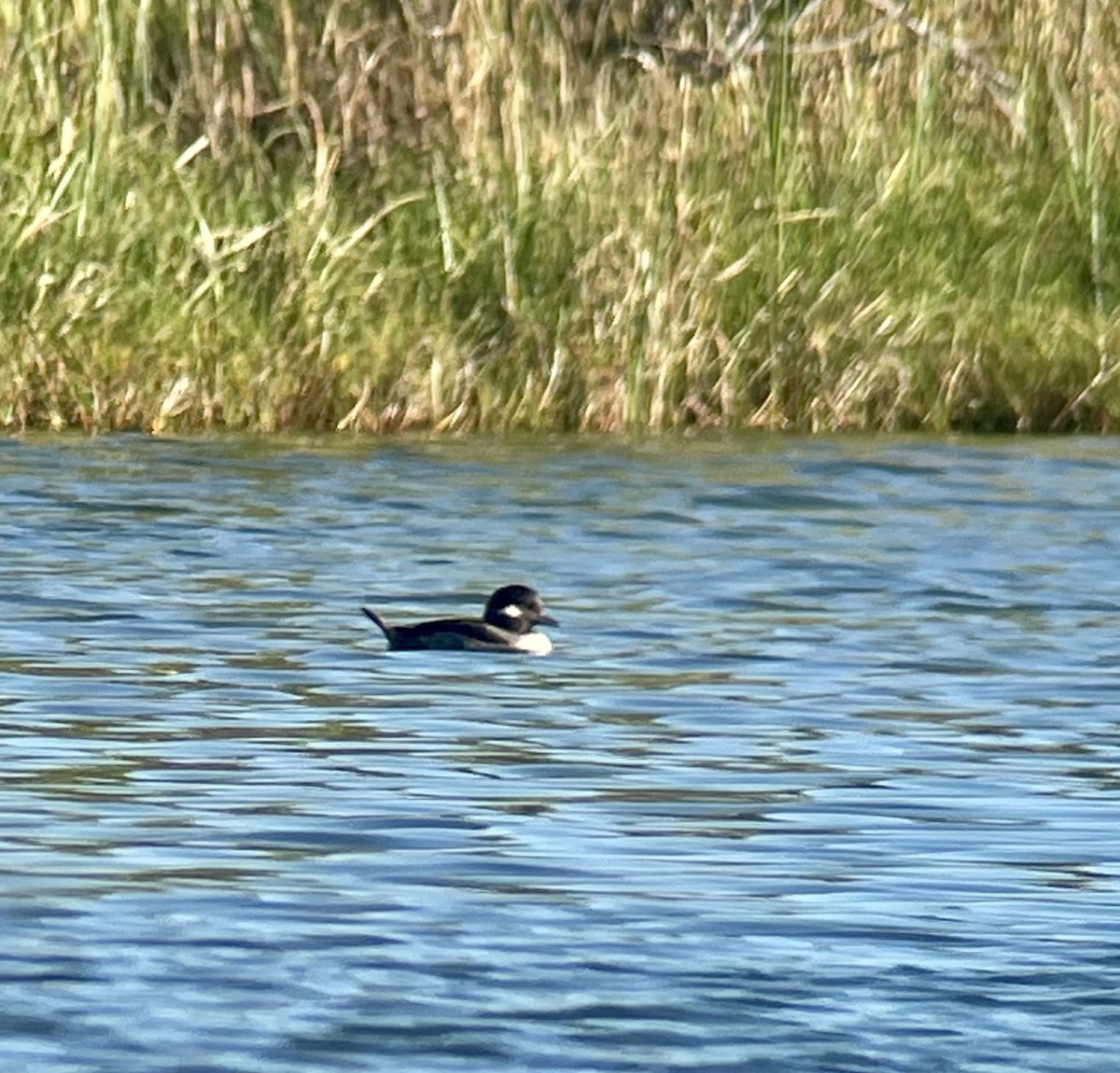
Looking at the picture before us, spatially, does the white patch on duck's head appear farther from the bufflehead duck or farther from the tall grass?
the tall grass

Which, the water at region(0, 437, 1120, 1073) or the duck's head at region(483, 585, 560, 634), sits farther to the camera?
the duck's head at region(483, 585, 560, 634)

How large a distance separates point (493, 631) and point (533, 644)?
10.1 inches

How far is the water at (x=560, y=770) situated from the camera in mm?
5770

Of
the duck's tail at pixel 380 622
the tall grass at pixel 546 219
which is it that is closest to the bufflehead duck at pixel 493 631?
the duck's tail at pixel 380 622

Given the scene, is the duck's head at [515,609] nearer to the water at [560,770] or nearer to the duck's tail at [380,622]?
the water at [560,770]

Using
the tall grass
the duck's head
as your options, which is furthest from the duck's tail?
the tall grass

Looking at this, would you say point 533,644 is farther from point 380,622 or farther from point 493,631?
point 380,622

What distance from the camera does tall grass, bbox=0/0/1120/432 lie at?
15.0 meters

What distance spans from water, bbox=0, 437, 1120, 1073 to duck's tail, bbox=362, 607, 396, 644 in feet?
0.32

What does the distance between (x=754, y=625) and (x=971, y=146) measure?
5880 mm

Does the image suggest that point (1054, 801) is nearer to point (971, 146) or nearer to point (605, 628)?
point (605, 628)

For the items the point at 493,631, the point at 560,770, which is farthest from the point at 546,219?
the point at 560,770

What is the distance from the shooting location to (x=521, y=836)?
732 centimetres

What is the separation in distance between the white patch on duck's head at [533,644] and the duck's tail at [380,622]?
1.15ft
